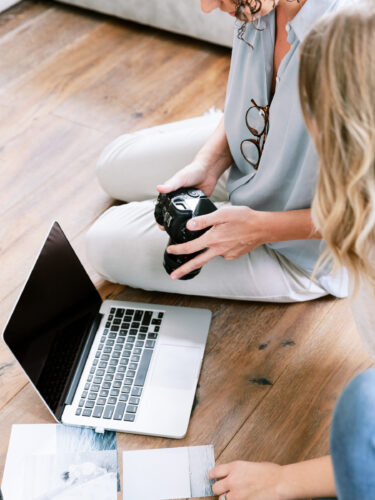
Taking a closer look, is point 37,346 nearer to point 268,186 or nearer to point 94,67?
point 268,186

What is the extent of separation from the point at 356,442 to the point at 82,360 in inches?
23.7

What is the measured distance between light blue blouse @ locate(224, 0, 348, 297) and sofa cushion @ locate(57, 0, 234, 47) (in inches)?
34.2

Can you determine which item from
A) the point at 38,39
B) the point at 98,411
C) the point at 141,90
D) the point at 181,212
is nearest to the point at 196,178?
the point at 181,212

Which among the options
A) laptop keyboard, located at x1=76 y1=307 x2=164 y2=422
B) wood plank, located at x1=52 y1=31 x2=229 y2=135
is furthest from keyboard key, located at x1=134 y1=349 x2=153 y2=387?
wood plank, located at x1=52 y1=31 x2=229 y2=135

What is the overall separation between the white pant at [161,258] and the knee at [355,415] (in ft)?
1.58

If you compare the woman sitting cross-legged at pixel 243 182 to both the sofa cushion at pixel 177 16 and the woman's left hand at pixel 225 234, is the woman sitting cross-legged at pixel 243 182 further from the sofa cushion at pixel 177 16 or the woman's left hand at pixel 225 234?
the sofa cushion at pixel 177 16

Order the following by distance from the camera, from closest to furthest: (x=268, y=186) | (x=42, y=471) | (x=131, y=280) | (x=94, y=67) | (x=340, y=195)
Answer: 1. (x=340, y=195)
2. (x=42, y=471)
3. (x=268, y=186)
4. (x=131, y=280)
5. (x=94, y=67)

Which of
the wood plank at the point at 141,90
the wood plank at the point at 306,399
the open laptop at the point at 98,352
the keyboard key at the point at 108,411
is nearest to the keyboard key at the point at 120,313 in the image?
the open laptop at the point at 98,352

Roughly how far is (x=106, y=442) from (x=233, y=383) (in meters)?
0.27

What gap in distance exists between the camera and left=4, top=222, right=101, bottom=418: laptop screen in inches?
40.6

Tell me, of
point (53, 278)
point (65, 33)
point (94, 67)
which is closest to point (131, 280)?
point (53, 278)

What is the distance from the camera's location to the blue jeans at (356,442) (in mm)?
739

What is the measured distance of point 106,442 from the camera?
43.2 inches

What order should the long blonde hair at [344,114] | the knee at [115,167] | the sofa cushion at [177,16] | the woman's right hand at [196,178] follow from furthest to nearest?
the sofa cushion at [177,16] → the knee at [115,167] → the woman's right hand at [196,178] → the long blonde hair at [344,114]
